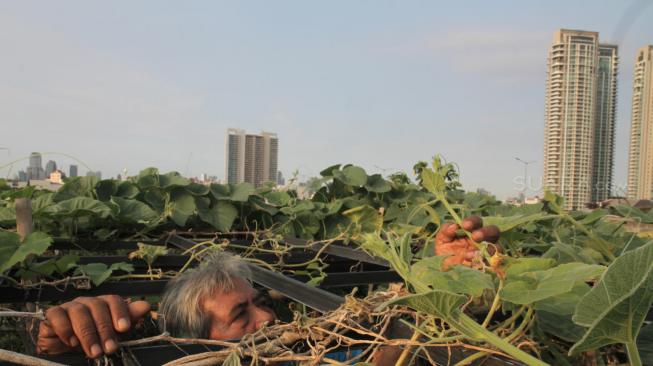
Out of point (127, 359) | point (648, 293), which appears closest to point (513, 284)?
point (648, 293)

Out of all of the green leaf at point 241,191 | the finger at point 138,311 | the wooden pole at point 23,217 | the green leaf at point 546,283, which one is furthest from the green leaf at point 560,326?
the green leaf at point 241,191

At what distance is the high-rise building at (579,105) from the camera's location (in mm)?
8258

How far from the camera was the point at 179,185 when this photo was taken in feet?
10.9

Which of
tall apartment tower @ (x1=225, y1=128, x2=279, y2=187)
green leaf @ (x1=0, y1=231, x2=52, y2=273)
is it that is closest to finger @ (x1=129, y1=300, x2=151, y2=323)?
green leaf @ (x1=0, y1=231, x2=52, y2=273)

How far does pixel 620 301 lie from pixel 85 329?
105cm

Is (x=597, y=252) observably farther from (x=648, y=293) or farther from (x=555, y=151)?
(x=555, y=151)

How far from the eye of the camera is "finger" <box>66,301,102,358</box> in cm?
109

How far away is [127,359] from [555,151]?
11549 mm

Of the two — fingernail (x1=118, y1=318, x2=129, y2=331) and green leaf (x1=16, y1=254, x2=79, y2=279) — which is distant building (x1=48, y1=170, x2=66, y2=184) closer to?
green leaf (x1=16, y1=254, x2=79, y2=279)

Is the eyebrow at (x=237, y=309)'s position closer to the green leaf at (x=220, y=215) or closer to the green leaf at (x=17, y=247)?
the green leaf at (x=17, y=247)

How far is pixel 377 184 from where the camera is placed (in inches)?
163

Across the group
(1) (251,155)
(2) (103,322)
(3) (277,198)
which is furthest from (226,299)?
(1) (251,155)

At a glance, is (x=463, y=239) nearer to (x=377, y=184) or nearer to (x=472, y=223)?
(x=472, y=223)

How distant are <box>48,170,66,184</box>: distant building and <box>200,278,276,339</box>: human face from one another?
2102 millimetres
